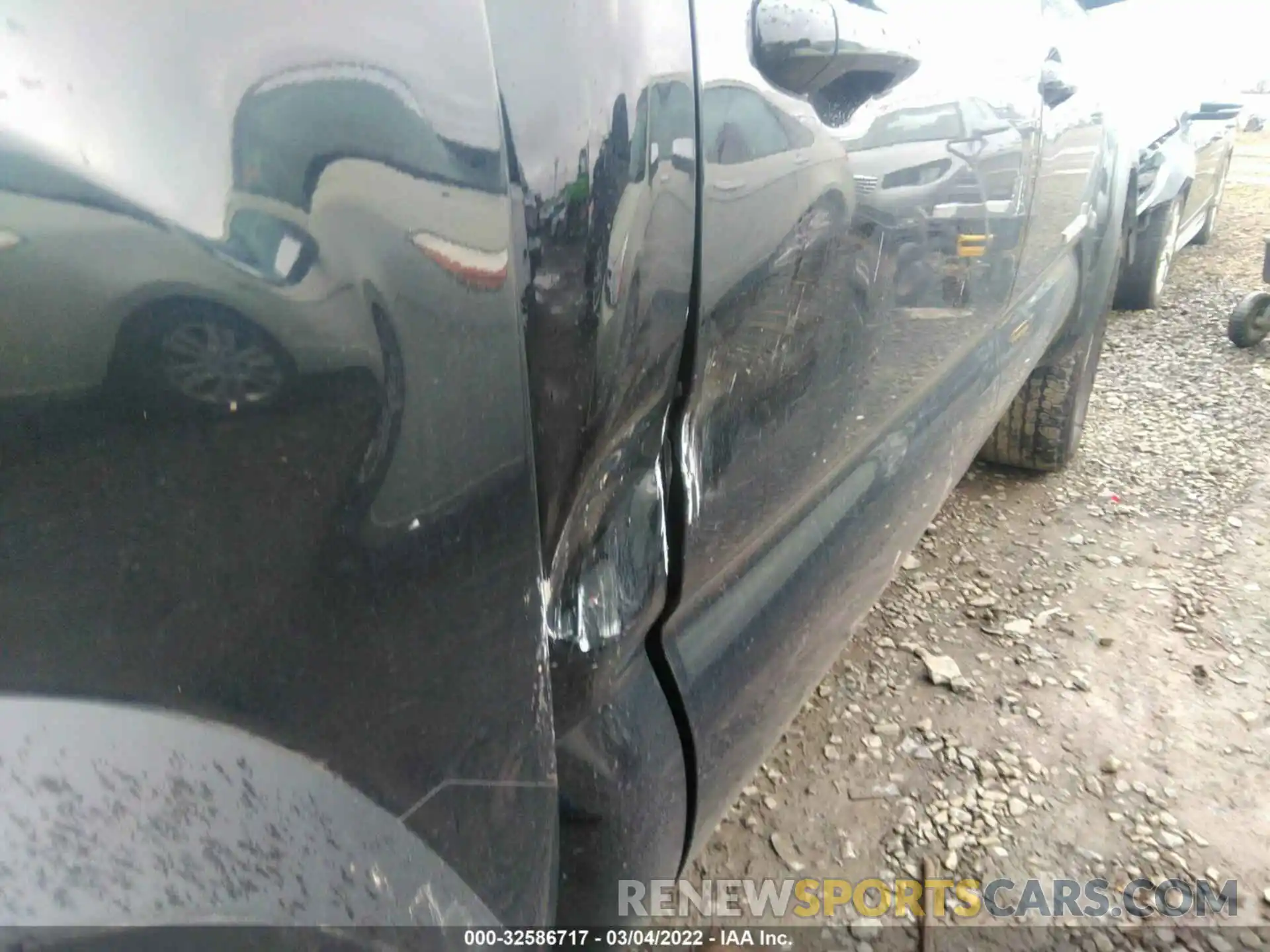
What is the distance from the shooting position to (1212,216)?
6.75m

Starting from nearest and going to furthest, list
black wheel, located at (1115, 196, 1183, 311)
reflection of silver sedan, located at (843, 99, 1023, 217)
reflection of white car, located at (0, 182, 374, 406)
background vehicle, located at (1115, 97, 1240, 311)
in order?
1. reflection of white car, located at (0, 182, 374, 406)
2. reflection of silver sedan, located at (843, 99, 1023, 217)
3. background vehicle, located at (1115, 97, 1240, 311)
4. black wheel, located at (1115, 196, 1183, 311)

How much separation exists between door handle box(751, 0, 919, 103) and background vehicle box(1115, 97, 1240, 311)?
312cm

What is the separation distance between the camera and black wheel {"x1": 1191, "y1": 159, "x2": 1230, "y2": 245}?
637cm

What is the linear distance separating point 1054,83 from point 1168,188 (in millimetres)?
3226

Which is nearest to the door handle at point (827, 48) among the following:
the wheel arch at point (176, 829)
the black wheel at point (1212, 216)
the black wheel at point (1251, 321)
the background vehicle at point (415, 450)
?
the background vehicle at point (415, 450)

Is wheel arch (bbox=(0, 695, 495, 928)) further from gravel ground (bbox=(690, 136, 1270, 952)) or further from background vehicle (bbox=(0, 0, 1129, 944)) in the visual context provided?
Result: gravel ground (bbox=(690, 136, 1270, 952))

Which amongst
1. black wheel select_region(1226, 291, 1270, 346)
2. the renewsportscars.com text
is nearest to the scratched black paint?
the renewsportscars.com text

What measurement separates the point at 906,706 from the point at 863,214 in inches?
56.2

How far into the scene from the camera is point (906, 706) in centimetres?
209

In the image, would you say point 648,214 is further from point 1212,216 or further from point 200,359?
point 1212,216

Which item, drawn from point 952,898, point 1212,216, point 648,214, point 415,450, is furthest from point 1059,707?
point 1212,216

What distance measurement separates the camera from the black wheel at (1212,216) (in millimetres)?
6371

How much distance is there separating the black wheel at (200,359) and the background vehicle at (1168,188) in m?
3.85

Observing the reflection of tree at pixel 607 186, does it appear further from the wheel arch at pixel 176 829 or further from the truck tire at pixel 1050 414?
the truck tire at pixel 1050 414
